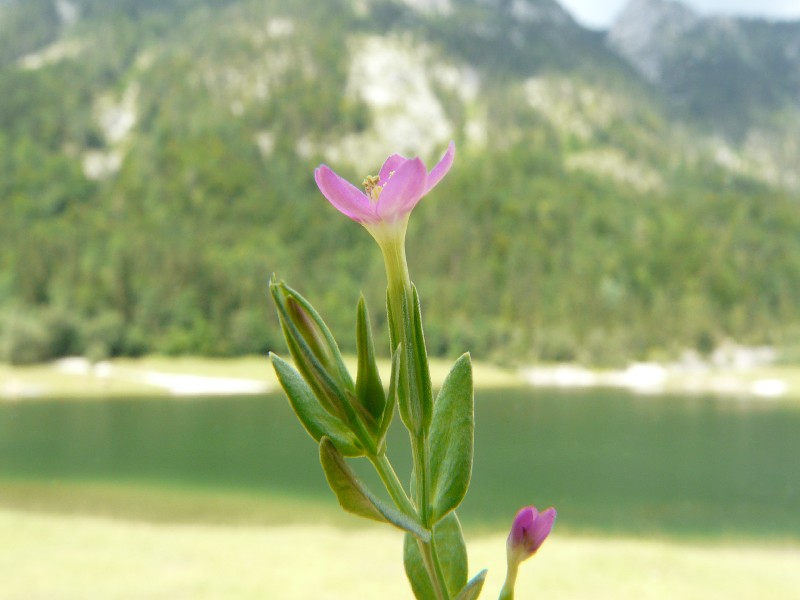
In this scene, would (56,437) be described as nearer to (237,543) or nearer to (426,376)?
(237,543)

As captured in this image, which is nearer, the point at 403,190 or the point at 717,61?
the point at 403,190

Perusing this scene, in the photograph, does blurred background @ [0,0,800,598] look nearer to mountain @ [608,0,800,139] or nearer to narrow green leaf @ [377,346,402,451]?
mountain @ [608,0,800,139]

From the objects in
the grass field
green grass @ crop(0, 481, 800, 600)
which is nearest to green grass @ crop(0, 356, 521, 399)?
green grass @ crop(0, 481, 800, 600)

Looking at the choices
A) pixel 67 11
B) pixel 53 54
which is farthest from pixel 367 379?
pixel 67 11

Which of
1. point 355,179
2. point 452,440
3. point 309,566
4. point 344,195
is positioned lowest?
point 309,566

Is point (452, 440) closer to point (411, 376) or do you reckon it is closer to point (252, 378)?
point (411, 376)

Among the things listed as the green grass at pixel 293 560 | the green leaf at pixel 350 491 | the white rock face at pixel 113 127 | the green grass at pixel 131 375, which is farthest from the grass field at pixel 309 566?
the white rock face at pixel 113 127

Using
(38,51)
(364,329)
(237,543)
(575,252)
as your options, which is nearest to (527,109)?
(575,252)
